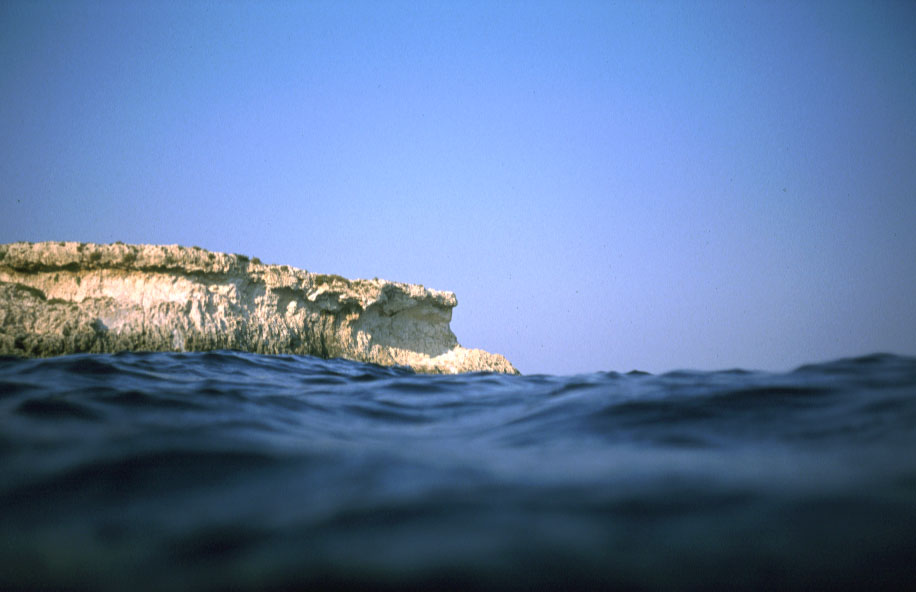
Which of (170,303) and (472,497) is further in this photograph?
(170,303)

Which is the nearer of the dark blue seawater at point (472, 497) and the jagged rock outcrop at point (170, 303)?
the dark blue seawater at point (472, 497)

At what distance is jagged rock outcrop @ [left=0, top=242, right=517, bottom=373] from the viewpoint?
62.3ft

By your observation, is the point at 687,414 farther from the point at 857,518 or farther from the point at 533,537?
the point at 533,537

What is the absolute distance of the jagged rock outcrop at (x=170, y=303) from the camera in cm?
1900

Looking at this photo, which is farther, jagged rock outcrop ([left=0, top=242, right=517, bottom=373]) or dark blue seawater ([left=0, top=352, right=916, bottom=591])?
jagged rock outcrop ([left=0, top=242, right=517, bottom=373])

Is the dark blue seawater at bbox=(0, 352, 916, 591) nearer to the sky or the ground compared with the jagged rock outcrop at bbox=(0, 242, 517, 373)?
nearer to the ground

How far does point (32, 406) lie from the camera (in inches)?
104

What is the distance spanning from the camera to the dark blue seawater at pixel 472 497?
106 centimetres

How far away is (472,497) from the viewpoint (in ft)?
4.71

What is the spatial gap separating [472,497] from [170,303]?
2257 cm

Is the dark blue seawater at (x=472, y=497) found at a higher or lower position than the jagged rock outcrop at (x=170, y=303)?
lower

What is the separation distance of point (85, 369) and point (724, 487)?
5.24 metres

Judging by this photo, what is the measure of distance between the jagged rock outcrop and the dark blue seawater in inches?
794

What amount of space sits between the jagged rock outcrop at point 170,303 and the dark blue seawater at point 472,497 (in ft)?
66.1
